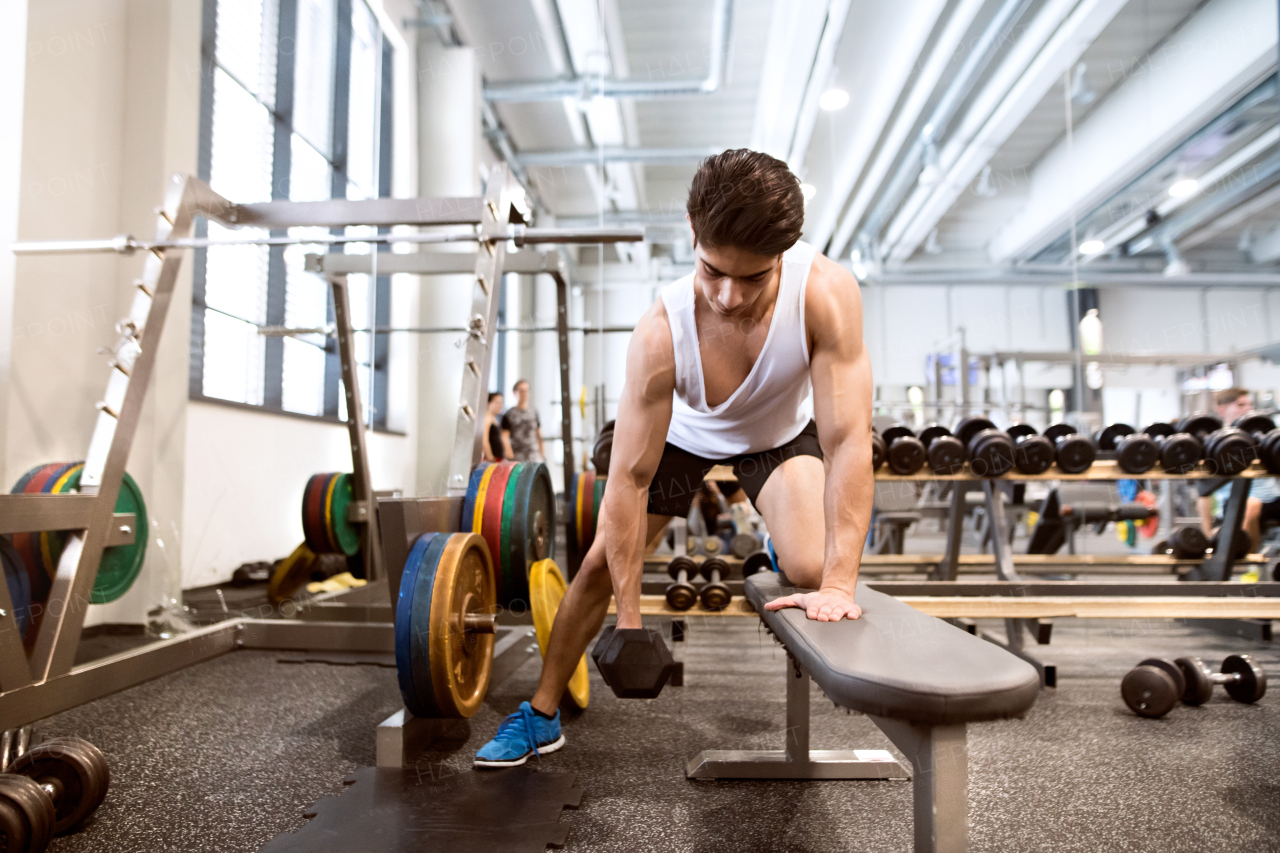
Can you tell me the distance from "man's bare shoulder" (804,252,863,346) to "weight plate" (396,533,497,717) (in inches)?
34.1

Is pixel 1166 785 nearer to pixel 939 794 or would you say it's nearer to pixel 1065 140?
pixel 939 794

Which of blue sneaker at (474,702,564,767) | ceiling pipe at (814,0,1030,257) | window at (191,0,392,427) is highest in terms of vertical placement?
ceiling pipe at (814,0,1030,257)

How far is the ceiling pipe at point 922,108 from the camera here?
4.82 m

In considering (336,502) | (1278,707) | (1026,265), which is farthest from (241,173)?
(1026,265)

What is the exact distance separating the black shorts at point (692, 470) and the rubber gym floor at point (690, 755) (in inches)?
23.0

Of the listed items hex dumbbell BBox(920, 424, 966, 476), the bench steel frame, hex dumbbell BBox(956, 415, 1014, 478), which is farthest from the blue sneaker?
hex dumbbell BBox(956, 415, 1014, 478)

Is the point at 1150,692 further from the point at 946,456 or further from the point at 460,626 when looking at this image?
the point at 460,626

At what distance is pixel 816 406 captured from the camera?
1.33 metres

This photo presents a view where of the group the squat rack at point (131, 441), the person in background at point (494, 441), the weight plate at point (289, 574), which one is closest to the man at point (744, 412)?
the squat rack at point (131, 441)

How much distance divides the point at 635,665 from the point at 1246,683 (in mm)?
1986

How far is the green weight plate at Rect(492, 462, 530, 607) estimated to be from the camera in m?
1.97

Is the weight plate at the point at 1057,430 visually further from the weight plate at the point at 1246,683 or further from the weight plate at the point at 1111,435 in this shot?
the weight plate at the point at 1246,683

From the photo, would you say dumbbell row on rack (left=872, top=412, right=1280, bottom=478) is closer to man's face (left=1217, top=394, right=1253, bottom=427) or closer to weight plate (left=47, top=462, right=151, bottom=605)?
man's face (left=1217, top=394, right=1253, bottom=427)

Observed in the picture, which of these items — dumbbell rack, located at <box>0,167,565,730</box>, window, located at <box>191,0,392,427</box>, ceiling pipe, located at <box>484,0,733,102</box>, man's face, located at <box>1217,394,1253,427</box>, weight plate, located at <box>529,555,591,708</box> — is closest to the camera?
dumbbell rack, located at <box>0,167,565,730</box>
